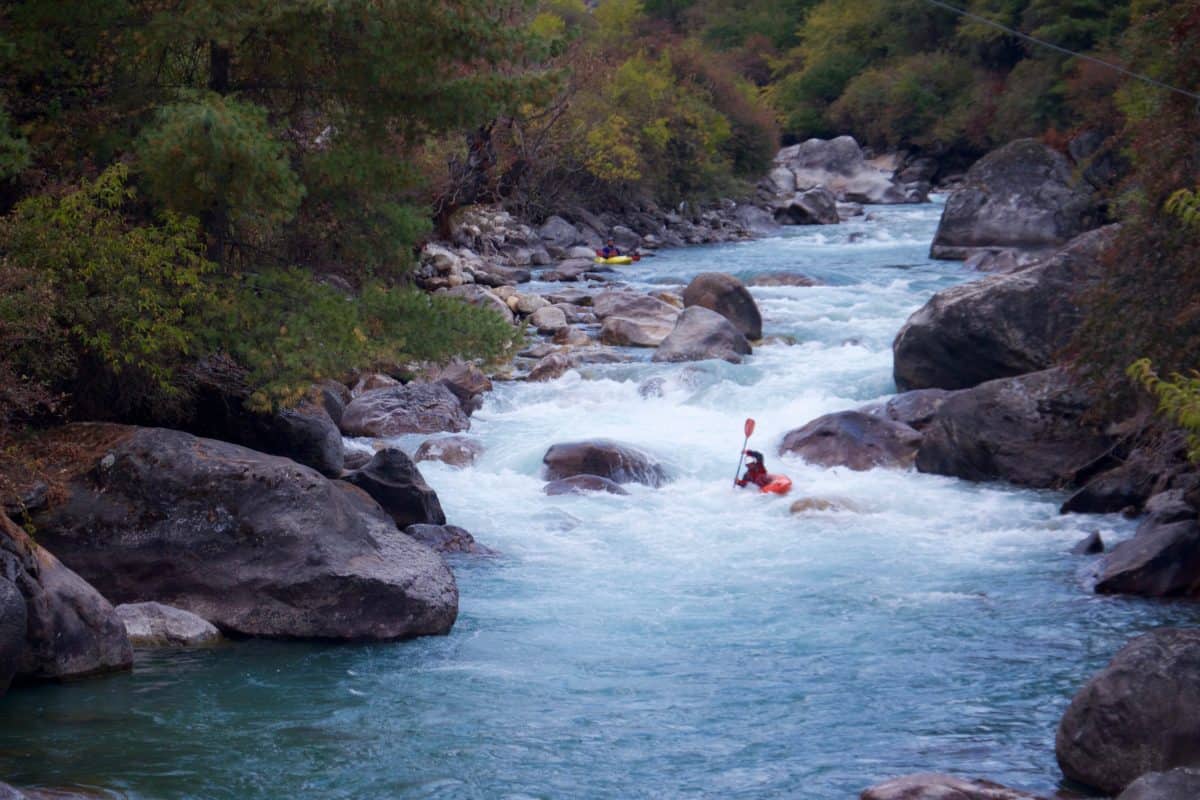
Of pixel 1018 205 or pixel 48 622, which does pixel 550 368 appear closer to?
pixel 48 622

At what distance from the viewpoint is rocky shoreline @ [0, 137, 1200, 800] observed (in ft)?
23.0

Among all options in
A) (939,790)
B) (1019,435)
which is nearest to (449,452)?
(1019,435)

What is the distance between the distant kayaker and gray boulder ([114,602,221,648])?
21.8 metres

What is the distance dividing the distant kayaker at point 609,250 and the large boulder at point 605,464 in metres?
16.2

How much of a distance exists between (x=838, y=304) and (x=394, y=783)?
17.3 metres

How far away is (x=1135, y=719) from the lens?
6543mm

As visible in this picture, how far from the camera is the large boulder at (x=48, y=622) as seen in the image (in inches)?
280

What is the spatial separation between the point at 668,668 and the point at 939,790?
110 inches

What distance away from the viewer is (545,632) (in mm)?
9492

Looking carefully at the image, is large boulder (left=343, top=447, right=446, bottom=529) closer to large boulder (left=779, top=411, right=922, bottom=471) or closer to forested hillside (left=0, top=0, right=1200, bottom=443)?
forested hillside (left=0, top=0, right=1200, bottom=443)

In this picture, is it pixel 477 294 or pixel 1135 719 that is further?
pixel 477 294

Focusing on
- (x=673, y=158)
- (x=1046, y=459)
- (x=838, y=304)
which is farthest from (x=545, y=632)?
(x=673, y=158)

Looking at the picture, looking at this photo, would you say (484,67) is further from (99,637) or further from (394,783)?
(394,783)

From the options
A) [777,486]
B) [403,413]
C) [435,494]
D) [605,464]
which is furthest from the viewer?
[403,413]
